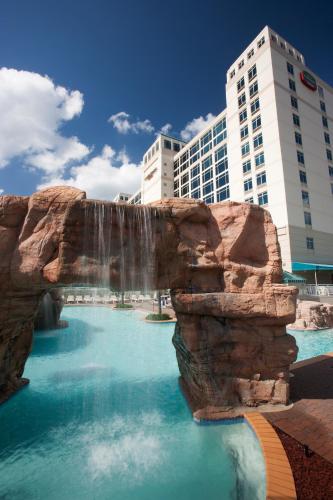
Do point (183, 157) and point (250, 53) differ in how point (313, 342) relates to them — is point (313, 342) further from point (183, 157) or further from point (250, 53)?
→ point (183, 157)

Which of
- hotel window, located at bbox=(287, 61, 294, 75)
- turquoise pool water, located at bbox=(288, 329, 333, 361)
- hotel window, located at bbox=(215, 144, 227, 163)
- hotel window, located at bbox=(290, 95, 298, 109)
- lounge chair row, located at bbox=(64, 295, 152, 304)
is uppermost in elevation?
hotel window, located at bbox=(287, 61, 294, 75)

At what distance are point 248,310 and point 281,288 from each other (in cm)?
105

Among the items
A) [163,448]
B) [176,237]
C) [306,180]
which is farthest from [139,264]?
[306,180]

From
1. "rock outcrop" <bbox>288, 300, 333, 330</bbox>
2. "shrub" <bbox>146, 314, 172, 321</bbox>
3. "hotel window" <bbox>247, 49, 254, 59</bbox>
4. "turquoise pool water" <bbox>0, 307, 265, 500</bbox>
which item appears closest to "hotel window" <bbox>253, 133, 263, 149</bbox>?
"hotel window" <bbox>247, 49, 254, 59</bbox>

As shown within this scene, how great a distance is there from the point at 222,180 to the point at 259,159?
9.27 m

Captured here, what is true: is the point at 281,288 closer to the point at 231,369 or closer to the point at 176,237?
the point at 231,369

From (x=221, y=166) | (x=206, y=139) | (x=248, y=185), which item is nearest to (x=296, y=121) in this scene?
(x=248, y=185)

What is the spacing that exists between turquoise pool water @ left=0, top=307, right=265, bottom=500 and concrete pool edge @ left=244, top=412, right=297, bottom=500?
0.25m

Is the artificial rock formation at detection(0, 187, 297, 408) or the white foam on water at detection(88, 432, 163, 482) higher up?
the artificial rock formation at detection(0, 187, 297, 408)

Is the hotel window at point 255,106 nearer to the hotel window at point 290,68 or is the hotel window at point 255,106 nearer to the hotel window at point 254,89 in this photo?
the hotel window at point 254,89

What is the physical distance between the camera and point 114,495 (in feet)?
14.8

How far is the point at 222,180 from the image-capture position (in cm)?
4272

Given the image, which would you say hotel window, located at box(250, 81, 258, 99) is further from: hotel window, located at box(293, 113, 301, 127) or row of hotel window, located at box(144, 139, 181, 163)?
row of hotel window, located at box(144, 139, 181, 163)

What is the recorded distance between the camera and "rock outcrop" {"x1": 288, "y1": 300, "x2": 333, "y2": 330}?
18406 millimetres
